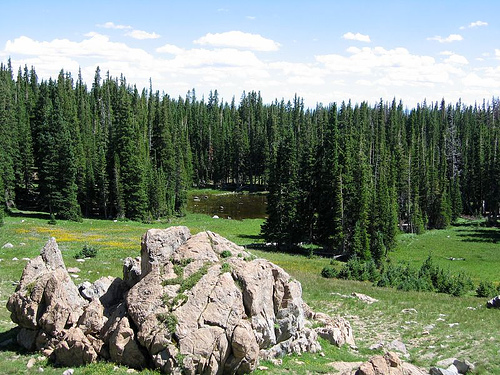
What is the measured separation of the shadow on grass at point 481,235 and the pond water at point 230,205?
3809 centimetres

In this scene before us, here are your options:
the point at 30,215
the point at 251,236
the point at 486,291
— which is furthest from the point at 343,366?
the point at 30,215

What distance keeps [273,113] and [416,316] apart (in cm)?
14129

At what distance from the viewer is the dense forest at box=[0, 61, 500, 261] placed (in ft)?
210

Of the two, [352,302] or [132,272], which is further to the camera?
[352,302]

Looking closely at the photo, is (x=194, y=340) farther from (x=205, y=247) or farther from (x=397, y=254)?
(x=397, y=254)

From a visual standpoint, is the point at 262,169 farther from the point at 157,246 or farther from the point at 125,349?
the point at 125,349

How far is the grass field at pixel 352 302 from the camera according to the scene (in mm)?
21938

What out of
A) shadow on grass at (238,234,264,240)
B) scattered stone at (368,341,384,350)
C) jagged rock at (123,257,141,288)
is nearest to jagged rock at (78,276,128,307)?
jagged rock at (123,257,141,288)

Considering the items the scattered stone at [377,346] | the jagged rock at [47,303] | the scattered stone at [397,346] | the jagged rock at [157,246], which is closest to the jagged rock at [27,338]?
the jagged rock at [47,303]

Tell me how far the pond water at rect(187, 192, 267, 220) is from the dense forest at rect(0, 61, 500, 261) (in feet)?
27.1

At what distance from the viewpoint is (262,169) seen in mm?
150625

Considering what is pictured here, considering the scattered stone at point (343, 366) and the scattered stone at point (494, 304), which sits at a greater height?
the scattered stone at point (343, 366)

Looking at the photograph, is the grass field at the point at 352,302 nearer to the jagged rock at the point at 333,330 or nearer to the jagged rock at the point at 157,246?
the jagged rock at the point at 333,330

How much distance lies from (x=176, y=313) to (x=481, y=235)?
77.7 m
